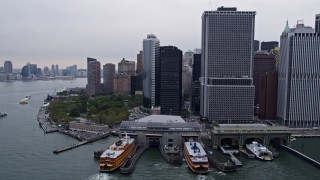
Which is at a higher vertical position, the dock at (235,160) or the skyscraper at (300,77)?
the skyscraper at (300,77)

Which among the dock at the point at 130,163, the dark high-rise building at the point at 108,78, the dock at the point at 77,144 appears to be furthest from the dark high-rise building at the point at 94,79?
the dock at the point at 130,163

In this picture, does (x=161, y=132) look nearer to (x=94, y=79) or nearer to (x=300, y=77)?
(x=300, y=77)

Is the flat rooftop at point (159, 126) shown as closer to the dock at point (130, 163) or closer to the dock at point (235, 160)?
the dock at point (130, 163)

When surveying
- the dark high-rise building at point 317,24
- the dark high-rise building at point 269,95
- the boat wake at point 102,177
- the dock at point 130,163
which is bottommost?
the boat wake at point 102,177

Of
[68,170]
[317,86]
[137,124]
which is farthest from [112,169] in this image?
[317,86]

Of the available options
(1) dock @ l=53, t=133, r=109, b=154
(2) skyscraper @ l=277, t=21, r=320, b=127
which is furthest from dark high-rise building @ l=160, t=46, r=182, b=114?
(1) dock @ l=53, t=133, r=109, b=154

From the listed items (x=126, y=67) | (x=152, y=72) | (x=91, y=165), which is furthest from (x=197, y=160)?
(x=126, y=67)
